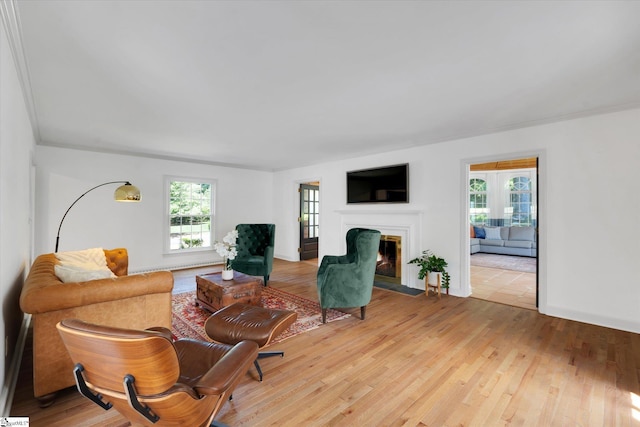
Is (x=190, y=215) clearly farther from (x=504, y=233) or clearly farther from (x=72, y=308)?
(x=504, y=233)

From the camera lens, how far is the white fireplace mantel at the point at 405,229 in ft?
15.3

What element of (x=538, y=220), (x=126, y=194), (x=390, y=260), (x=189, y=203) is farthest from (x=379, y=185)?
(x=189, y=203)

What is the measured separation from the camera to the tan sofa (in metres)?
1.75

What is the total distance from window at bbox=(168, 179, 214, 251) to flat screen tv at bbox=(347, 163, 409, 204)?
3.36 m

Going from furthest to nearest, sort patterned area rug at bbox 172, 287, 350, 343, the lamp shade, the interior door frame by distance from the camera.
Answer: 1. the lamp shade
2. the interior door frame
3. patterned area rug at bbox 172, 287, 350, 343

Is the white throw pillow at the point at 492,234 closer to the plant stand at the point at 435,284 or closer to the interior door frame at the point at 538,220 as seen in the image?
the interior door frame at the point at 538,220

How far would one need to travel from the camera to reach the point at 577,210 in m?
3.27

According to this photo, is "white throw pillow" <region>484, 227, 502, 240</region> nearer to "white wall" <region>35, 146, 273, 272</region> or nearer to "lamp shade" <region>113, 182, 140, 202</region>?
"white wall" <region>35, 146, 273, 272</region>

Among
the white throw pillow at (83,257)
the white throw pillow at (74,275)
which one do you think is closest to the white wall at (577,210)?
the white throw pillow at (74,275)

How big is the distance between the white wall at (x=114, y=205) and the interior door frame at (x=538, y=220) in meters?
5.09

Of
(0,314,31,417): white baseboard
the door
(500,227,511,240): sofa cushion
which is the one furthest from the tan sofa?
(500,227,511,240): sofa cushion

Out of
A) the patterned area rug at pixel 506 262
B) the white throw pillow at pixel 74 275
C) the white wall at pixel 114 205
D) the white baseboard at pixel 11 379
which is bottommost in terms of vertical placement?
the patterned area rug at pixel 506 262

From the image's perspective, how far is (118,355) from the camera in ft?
3.40

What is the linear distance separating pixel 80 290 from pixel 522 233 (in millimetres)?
9472
